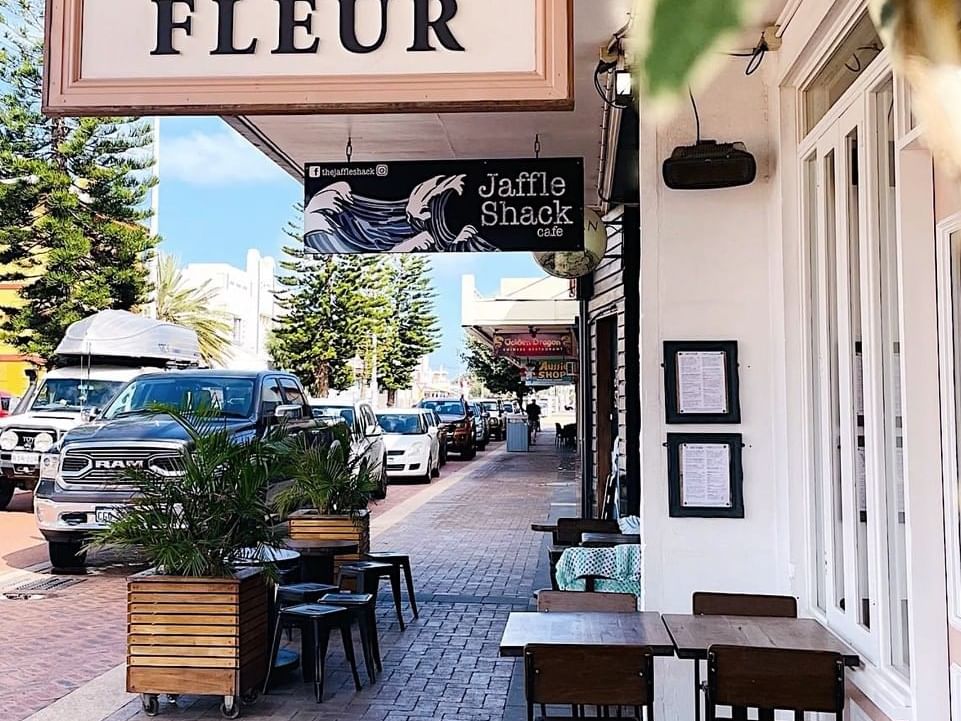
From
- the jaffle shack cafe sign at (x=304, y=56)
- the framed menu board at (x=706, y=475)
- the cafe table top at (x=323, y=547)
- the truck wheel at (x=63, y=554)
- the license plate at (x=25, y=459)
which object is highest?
the jaffle shack cafe sign at (x=304, y=56)

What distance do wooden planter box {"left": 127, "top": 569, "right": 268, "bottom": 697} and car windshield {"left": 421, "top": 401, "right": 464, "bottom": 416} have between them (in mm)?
23254

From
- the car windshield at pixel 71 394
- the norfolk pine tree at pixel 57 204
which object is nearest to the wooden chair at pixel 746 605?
the car windshield at pixel 71 394

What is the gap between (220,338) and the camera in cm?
3816

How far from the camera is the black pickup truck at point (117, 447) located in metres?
9.91

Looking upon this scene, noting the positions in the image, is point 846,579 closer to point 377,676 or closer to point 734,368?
point 734,368

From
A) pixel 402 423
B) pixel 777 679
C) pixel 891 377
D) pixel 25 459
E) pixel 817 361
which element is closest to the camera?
pixel 777 679

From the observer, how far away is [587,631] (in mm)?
4430

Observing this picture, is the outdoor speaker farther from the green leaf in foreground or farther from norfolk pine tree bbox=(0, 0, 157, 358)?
norfolk pine tree bbox=(0, 0, 157, 358)

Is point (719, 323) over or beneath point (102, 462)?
over

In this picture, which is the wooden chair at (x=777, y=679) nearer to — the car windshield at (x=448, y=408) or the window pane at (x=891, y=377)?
the window pane at (x=891, y=377)

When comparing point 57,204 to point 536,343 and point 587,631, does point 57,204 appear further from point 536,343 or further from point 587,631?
point 587,631

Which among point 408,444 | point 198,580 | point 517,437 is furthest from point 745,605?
point 517,437

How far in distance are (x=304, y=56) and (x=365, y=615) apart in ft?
13.5

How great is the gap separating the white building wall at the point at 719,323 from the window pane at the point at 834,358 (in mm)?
563
